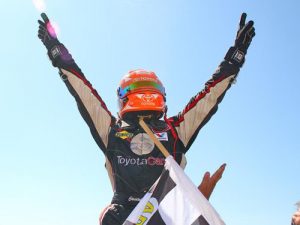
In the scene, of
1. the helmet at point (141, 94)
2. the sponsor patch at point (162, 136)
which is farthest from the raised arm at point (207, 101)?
the helmet at point (141, 94)

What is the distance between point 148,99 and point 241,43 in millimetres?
1586

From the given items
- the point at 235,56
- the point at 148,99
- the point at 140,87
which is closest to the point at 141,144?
the point at 148,99

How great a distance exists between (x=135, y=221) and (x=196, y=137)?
1839 mm

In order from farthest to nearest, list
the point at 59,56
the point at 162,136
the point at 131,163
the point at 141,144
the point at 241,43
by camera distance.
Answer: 1. the point at 241,43
2. the point at 59,56
3. the point at 162,136
4. the point at 141,144
5. the point at 131,163

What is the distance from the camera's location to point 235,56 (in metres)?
6.40

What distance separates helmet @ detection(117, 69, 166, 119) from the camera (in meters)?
6.14

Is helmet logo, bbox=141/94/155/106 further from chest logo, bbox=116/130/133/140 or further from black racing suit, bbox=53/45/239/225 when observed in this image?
chest logo, bbox=116/130/133/140

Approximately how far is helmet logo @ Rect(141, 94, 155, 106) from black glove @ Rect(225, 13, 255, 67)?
1.21 metres

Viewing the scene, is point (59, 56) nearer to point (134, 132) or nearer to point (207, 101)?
point (134, 132)

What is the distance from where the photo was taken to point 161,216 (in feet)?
15.5

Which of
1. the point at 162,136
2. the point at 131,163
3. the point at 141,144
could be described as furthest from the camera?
the point at 162,136

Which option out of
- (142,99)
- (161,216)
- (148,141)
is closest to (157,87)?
Answer: (142,99)

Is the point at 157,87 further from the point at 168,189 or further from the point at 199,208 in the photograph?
the point at 199,208

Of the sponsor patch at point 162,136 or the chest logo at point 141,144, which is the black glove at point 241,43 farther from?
the chest logo at point 141,144
